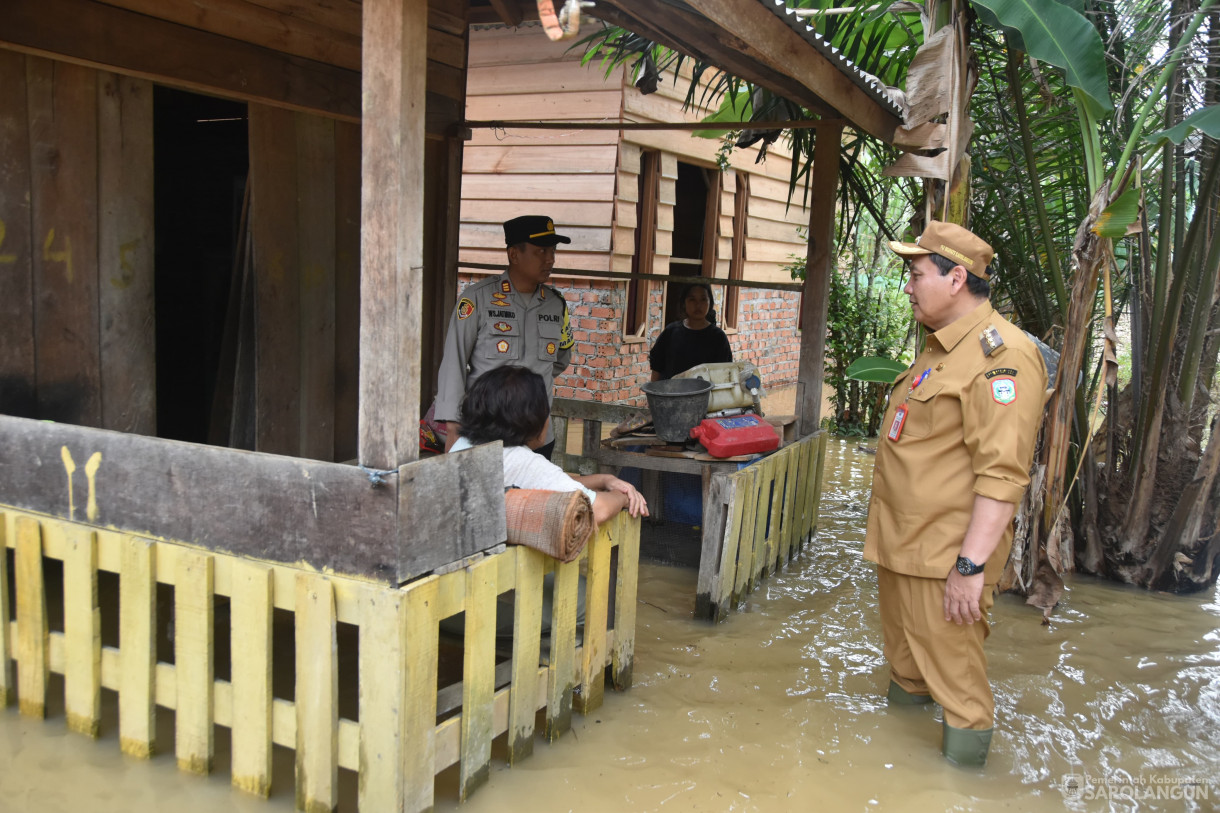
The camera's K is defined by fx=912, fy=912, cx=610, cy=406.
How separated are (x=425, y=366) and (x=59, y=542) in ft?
9.73

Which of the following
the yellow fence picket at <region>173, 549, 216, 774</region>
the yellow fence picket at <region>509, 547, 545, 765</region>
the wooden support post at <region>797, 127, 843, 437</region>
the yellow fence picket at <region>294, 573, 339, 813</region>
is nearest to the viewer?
the yellow fence picket at <region>294, 573, 339, 813</region>

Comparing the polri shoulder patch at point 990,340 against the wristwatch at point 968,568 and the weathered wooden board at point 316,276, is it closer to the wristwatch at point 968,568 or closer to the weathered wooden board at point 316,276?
the wristwatch at point 968,568

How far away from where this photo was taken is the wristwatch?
3.14 metres

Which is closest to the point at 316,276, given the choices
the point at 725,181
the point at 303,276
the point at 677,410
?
the point at 303,276

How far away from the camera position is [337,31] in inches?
184

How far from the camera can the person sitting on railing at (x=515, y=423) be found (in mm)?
3248

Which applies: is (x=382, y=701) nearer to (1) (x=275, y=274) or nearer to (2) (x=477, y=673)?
(2) (x=477, y=673)

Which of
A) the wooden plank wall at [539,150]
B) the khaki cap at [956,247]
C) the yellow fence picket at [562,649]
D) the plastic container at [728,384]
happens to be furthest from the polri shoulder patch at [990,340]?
the wooden plank wall at [539,150]

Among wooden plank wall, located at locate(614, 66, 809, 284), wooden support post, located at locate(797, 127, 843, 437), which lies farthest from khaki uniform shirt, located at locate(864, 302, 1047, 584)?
wooden plank wall, located at locate(614, 66, 809, 284)

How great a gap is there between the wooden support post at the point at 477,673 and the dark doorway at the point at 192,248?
3.30 meters

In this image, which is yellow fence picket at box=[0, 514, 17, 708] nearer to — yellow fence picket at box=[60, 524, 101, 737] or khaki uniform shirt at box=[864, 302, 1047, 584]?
yellow fence picket at box=[60, 524, 101, 737]

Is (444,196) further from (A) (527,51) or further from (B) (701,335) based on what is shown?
(A) (527,51)

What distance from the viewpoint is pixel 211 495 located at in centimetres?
276

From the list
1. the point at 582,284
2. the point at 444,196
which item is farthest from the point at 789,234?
the point at 444,196
